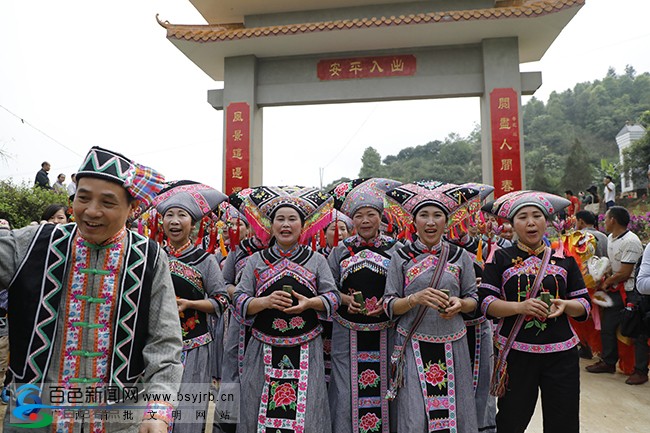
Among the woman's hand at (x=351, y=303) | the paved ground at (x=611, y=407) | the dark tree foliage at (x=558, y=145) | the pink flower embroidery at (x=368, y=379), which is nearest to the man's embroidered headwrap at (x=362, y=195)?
the woman's hand at (x=351, y=303)

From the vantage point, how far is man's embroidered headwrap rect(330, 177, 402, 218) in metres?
3.59

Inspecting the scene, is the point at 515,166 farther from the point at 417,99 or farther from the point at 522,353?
the point at 522,353

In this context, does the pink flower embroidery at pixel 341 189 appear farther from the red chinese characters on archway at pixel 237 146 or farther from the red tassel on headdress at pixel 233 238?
the red chinese characters on archway at pixel 237 146

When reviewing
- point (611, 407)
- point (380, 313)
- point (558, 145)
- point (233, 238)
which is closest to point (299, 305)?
point (380, 313)

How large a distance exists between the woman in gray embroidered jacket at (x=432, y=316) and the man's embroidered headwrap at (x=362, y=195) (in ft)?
1.07

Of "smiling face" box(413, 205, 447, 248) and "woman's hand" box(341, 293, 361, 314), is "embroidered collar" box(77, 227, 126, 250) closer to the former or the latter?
"woman's hand" box(341, 293, 361, 314)

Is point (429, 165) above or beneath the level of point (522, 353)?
above

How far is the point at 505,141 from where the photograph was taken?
31.3 ft

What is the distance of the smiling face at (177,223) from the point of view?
321 centimetres

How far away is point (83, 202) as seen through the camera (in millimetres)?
1660

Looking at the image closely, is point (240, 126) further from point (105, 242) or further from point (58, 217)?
point (105, 242)

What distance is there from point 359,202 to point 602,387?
3.88m

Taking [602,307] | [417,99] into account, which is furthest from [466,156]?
[602,307]

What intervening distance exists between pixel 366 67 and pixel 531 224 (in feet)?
26.4
